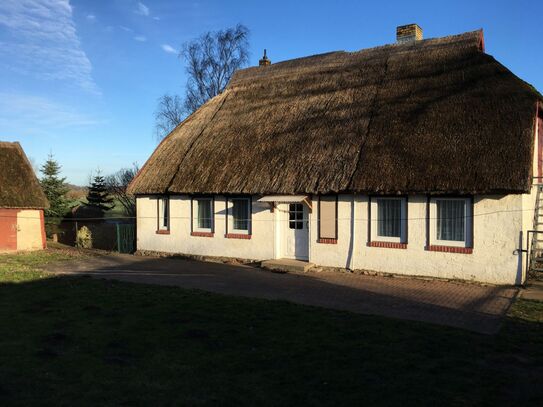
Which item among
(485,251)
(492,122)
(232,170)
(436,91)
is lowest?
(485,251)

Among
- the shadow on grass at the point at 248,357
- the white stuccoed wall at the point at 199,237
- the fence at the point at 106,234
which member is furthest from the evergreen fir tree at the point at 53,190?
the shadow on grass at the point at 248,357

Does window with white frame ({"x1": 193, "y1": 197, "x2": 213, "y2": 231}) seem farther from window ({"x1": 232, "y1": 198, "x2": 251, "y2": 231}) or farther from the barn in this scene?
the barn

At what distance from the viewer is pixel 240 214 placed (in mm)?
17344

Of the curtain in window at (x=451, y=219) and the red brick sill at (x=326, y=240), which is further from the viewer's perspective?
the red brick sill at (x=326, y=240)

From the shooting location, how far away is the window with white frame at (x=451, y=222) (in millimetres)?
13141

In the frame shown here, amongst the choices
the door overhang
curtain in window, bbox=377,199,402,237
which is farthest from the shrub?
curtain in window, bbox=377,199,402,237

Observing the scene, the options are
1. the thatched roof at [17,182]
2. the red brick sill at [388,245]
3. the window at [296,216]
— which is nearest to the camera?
the red brick sill at [388,245]

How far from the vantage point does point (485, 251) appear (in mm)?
12852

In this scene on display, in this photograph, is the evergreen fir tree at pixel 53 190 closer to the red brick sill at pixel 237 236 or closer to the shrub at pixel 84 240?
the shrub at pixel 84 240

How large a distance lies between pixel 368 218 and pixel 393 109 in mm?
3698

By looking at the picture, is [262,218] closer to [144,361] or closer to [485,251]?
[485,251]

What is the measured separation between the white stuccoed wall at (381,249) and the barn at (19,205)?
228 inches

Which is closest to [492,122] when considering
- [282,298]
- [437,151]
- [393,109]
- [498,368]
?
[437,151]

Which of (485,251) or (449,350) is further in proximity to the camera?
→ (485,251)
